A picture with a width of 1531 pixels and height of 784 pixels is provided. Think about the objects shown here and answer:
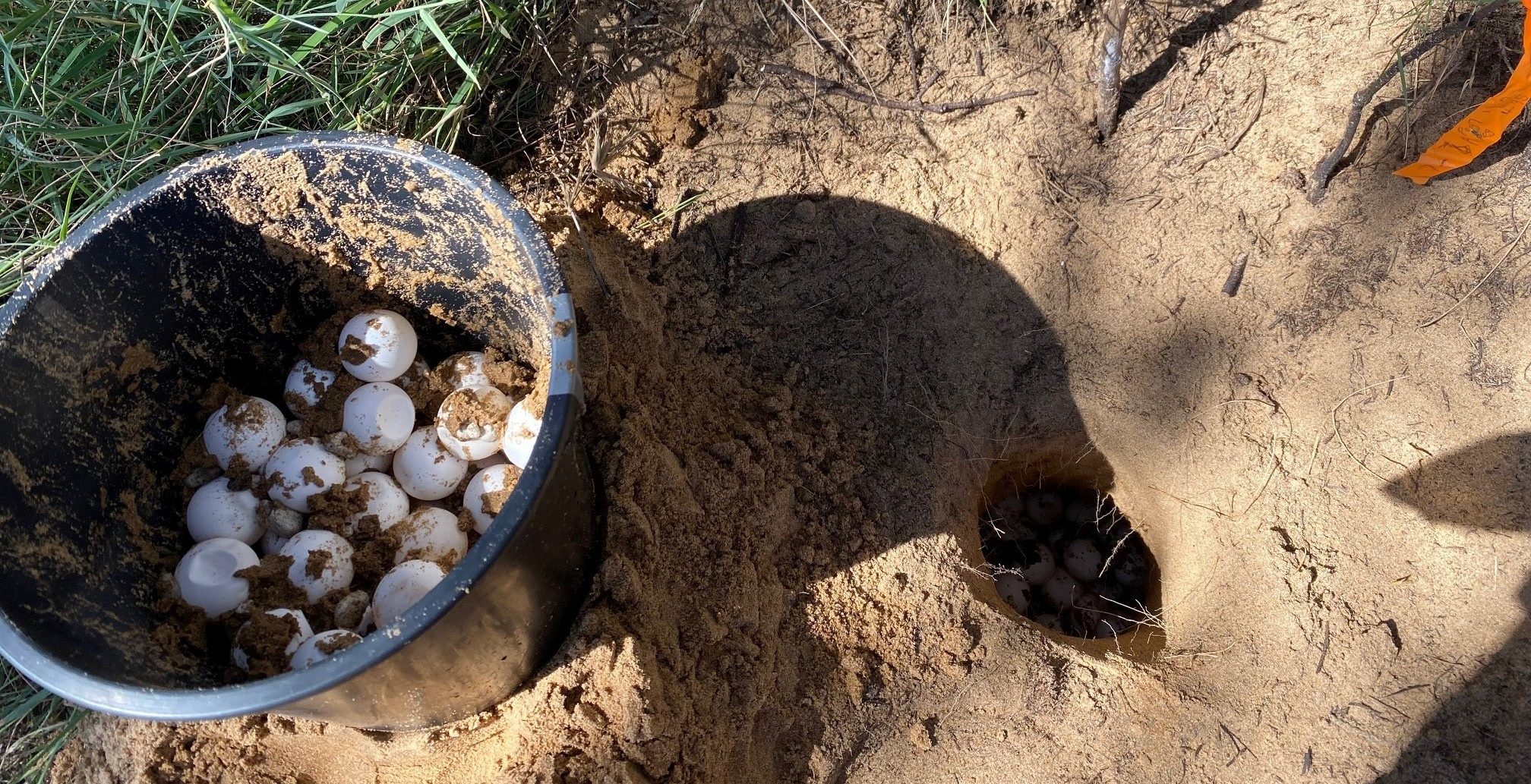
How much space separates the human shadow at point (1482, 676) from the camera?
1.97 metres

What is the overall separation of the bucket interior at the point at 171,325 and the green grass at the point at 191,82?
1.52 ft

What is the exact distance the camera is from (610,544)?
190 cm

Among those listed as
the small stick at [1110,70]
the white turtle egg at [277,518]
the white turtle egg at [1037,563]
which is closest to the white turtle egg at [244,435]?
the white turtle egg at [277,518]

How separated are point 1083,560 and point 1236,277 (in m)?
0.95

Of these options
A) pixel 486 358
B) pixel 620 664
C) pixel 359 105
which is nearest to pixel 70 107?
pixel 359 105

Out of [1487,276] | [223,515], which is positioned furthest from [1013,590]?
[223,515]

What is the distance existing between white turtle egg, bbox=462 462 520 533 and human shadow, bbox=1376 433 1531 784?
206cm

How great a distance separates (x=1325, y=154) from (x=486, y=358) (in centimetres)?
219

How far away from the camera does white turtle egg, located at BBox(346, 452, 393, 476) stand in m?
2.05

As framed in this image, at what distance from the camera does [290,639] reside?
1782 mm

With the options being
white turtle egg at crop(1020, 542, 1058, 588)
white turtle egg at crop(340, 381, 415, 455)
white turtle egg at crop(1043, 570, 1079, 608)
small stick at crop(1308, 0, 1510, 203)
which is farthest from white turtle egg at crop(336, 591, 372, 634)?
small stick at crop(1308, 0, 1510, 203)

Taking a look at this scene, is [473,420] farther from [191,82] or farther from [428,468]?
[191,82]

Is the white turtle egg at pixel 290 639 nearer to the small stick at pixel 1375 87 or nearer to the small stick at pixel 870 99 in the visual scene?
the small stick at pixel 870 99

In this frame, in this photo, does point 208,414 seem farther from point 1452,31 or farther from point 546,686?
point 1452,31
